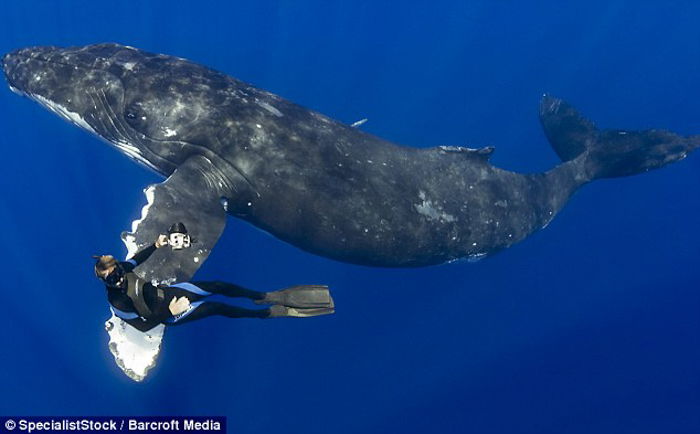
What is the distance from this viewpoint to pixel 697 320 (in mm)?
18656

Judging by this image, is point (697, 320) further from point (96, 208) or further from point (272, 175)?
point (96, 208)

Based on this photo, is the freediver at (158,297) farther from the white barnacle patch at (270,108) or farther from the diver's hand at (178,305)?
the white barnacle patch at (270,108)

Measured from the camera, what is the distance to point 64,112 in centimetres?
1024

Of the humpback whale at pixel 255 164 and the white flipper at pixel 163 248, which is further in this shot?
the humpback whale at pixel 255 164

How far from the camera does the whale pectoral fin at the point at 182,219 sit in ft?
25.2

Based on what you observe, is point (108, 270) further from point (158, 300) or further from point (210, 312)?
point (210, 312)

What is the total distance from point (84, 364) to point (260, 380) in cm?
617

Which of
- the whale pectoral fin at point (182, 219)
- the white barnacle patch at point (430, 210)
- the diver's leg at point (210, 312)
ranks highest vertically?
the white barnacle patch at point (430, 210)

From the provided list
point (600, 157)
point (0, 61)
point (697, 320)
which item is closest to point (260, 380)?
point (0, 61)

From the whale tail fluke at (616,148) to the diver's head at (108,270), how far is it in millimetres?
14028

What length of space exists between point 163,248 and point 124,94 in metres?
3.90

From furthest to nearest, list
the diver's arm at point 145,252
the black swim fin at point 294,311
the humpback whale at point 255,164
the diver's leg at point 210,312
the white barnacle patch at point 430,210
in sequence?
the white barnacle patch at point 430,210 < the humpback whale at point 255,164 < the black swim fin at point 294,311 < the diver's leg at point 210,312 < the diver's arm at point 145,252

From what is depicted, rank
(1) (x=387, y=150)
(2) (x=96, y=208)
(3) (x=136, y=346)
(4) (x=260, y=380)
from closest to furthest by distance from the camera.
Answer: (3) (x=136, y=346)
(1) (x=387, y=150)
(4) (x=260, y=380)
(2) (x=96, y=208)

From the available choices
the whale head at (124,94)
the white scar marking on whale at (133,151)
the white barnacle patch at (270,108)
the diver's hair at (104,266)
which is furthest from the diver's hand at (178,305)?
the white barnacle patch at (270,108)
